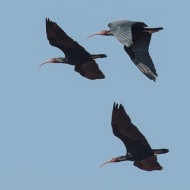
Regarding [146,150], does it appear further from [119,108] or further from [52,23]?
[52,23]

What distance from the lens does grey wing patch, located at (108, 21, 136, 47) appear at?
126 feet

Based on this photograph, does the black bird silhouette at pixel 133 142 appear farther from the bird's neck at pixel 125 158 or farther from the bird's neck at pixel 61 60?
the bird's neck at pixel 61 60

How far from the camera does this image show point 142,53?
138 feet

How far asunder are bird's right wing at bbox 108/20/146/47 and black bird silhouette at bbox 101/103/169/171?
229cm

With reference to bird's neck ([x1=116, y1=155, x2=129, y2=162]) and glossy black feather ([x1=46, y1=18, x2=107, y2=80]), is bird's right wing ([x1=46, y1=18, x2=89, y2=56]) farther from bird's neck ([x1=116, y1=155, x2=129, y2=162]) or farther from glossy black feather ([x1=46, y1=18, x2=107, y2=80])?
bird's neck ([x1=116, y1=155, x2=129, y2=162])

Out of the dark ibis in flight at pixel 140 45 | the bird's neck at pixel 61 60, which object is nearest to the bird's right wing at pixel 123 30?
the dark ibis in flight at pixel 140 45

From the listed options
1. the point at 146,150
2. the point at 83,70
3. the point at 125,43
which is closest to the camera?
the point at 125,43

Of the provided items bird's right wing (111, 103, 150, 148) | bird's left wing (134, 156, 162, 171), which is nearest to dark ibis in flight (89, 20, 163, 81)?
bird's right wing (111, 103, 150, 148)

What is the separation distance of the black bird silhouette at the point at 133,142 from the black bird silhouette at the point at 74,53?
3.54m

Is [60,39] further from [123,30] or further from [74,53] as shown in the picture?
[123,30]

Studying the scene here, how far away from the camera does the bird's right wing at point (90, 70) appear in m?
43.6

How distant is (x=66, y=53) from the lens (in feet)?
143

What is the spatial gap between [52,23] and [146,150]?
568 cm

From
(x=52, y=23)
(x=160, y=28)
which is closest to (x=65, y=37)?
(x=52, y=23)
